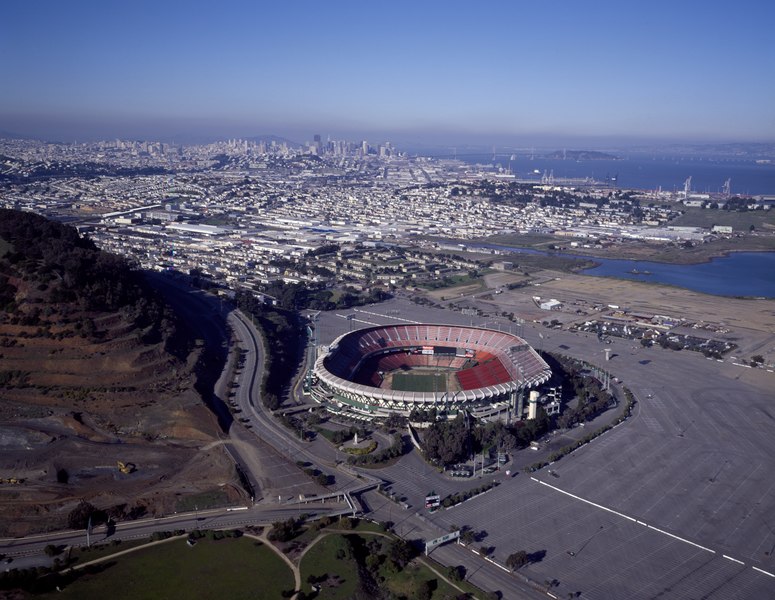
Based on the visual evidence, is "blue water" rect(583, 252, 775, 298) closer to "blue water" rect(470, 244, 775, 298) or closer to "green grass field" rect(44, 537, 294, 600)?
"blue water" rect(470, 244, 775, 298)

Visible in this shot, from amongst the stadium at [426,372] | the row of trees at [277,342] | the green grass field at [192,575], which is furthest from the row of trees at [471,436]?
the green grass field at [192,575]

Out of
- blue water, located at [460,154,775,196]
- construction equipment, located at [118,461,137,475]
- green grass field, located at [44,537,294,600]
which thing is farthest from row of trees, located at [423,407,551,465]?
blue water, located at [460,154,775,196]

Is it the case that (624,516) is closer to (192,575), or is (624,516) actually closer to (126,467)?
(192,575)

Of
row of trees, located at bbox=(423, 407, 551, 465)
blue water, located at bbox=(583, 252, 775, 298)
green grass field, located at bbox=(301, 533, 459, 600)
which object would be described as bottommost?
green grass field, located at bbox=(301, 533, 459, 600)

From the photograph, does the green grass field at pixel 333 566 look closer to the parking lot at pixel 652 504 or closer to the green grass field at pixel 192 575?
the green grass field at pixel 192 575

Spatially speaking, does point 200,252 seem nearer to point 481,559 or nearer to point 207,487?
point 207,487

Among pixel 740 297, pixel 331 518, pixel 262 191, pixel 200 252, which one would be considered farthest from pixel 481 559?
pixel 262 191

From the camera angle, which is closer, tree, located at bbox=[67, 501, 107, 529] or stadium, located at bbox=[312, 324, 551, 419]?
tree, located at bbox=[67, 501, 107, 529]
